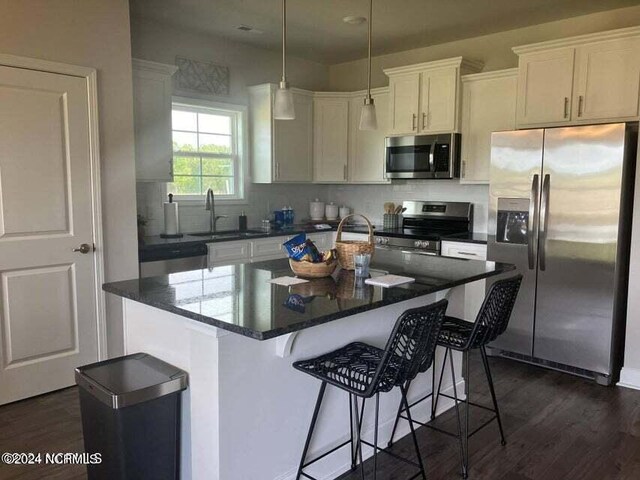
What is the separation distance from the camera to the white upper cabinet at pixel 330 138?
5348 mm

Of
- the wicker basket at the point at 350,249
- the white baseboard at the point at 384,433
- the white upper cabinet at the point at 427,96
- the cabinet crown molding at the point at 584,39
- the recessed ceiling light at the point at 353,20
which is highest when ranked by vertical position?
the recessed ceiling light at the point at 353,20

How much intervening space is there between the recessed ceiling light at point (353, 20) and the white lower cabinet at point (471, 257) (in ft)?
6.43

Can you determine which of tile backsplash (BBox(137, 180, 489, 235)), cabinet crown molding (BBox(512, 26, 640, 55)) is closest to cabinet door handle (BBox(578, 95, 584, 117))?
cabinet crown molding (BBox(512, 26, 640, 55))

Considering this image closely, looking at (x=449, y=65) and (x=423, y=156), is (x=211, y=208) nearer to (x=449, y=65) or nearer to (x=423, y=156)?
(x=423, y=156)

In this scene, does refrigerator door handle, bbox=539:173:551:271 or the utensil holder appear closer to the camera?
refrigerator door handle, bbox=539:173:551:271

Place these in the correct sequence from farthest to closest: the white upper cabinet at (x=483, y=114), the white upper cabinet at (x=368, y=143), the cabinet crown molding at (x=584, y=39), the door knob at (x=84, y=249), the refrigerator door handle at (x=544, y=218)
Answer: the white upper cabinet at (x=368, y=143), the white upper cabinet at (x=483, y=114), the refrigerator door handle at (x=544, y=218), the cabinet crown molding at (x=584, y=39), the door knob at (x=84, y=249)

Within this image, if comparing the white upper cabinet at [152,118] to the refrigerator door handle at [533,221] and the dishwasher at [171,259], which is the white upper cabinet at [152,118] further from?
the refrigerator door handle at [533,221]

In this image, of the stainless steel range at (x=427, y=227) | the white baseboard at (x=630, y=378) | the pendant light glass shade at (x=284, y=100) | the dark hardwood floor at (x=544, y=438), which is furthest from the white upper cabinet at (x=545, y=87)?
the pendant light glass shade at (x=284, y=100)

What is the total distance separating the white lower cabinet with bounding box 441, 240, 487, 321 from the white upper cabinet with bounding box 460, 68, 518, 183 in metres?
0.63

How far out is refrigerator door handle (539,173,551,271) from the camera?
363cm

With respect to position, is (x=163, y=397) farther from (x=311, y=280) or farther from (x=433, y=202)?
(x=433, y=202)

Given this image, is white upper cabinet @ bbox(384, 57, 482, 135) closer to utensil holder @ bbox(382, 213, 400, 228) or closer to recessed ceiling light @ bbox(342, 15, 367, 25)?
recessed ceiling light @ bbox(342, 15, 367, 25)

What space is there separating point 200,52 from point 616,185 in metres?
3.56

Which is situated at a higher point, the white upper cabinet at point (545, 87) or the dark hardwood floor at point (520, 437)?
the white upper cabinet at point (545, 87)
